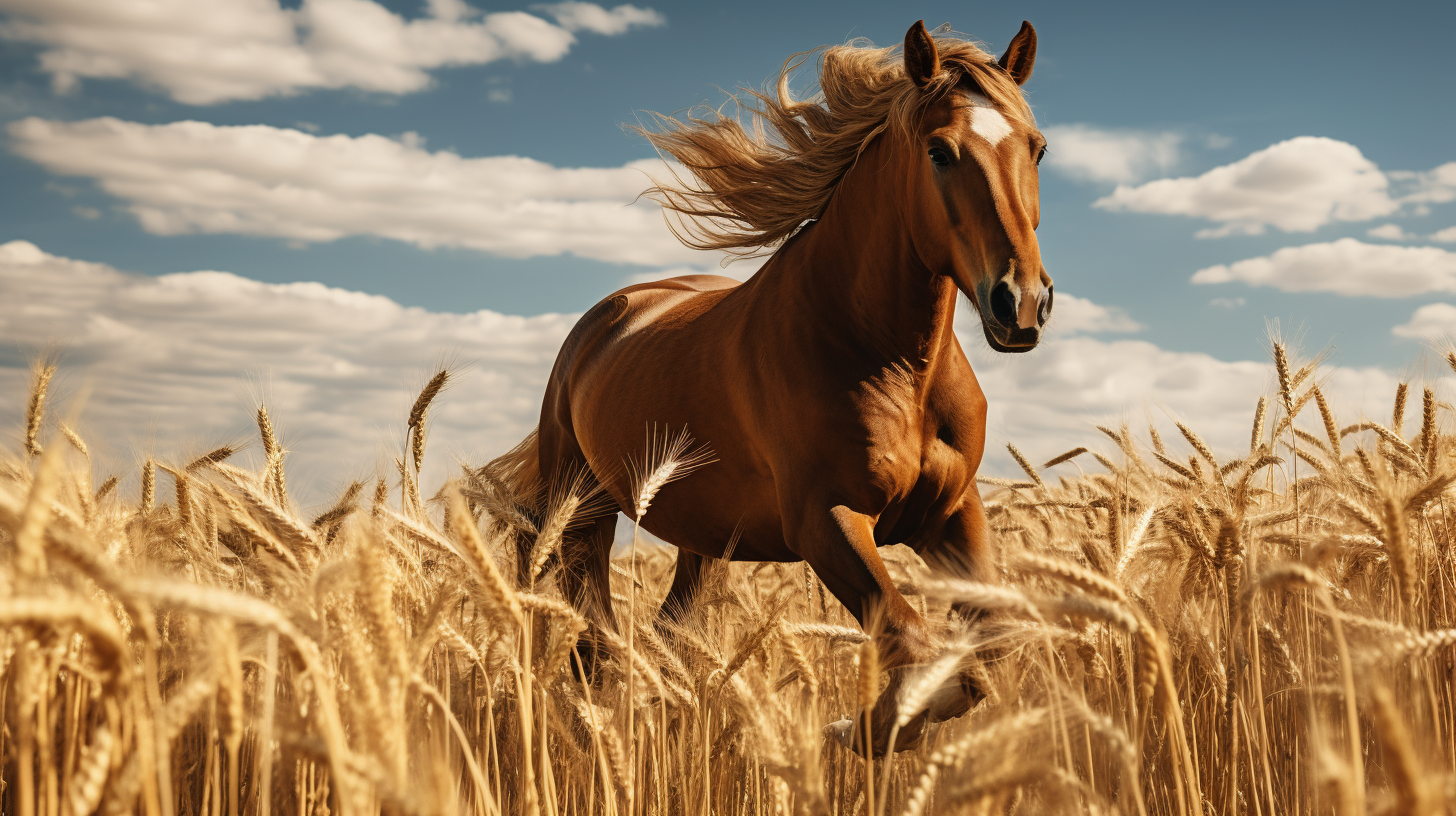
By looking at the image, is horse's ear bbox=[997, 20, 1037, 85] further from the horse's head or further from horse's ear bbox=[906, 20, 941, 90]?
horse's ear bbox=[906, 20, 941, 90]

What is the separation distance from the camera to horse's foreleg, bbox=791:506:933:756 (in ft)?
7.81

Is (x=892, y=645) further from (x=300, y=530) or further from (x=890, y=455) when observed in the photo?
(x=300, y=530)

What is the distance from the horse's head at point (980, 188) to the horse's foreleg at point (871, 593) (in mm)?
697

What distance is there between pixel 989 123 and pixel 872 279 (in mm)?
608

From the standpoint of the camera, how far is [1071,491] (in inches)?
251

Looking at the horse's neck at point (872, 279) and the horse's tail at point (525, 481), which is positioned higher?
the horse's neck at point (872, 279)

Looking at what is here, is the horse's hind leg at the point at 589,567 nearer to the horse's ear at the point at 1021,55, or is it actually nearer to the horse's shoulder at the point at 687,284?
the horse's shoulder at the point at 687,284

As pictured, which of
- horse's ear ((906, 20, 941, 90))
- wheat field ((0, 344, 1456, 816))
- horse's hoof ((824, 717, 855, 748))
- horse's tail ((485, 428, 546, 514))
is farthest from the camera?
horse's tail ((485, 428, 546, 514))

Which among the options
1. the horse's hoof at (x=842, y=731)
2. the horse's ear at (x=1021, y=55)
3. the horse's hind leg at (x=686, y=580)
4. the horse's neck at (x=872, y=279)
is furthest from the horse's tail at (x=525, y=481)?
the horse's ear at (x=1021, y=55)

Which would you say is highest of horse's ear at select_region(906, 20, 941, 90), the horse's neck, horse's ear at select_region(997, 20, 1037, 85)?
horse's ear at select_region(997, 20, 1037, 85)

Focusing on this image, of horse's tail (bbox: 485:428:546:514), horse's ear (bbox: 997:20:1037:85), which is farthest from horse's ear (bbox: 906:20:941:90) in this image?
horse's tail (bbox: 485:428:546:514)

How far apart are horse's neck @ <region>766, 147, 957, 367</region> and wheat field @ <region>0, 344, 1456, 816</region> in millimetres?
812

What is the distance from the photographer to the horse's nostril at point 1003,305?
2.45 meters

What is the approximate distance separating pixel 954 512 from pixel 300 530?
2085mm
